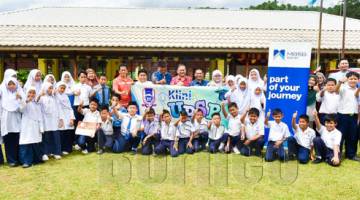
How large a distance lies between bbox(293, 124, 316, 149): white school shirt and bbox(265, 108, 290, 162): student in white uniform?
150 mm

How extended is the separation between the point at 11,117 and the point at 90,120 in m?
1.32

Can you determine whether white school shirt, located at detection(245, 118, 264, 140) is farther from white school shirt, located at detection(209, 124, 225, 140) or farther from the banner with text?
the banner with text

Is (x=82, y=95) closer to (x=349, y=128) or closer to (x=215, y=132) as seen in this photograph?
(x=215, y=132)

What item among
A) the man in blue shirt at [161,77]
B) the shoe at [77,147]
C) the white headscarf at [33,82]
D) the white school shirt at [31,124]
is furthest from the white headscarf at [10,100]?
the man in blue shirt at [161,77]

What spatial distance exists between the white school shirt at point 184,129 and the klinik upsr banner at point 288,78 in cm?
129

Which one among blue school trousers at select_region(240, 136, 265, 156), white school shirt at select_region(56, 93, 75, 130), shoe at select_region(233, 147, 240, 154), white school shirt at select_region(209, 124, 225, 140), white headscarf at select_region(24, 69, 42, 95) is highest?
white headscarf at select_region(24, 69, 42, 95)

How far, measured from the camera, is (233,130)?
6305mm

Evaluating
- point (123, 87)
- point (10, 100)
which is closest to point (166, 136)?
point (123, 87)

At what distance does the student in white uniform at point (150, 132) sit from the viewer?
6.26 m

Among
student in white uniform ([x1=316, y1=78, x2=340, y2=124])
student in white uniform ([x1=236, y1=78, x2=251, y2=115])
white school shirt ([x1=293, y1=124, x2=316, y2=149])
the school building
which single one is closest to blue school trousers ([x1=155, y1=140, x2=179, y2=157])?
student in white uniform ([x1=236, y1=78, x2=251, y2=115])

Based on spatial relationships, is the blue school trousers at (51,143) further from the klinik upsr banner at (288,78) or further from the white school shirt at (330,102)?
the white school shirt at (330,102)

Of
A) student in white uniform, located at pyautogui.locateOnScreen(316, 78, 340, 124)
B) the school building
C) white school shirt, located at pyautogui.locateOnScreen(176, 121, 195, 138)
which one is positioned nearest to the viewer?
student in white uniform, located at pyautogui.locateOnScreen(316, 78, 340, 124)

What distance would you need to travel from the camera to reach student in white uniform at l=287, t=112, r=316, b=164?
230 inches

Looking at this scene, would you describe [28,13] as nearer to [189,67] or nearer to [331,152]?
[189,67]
